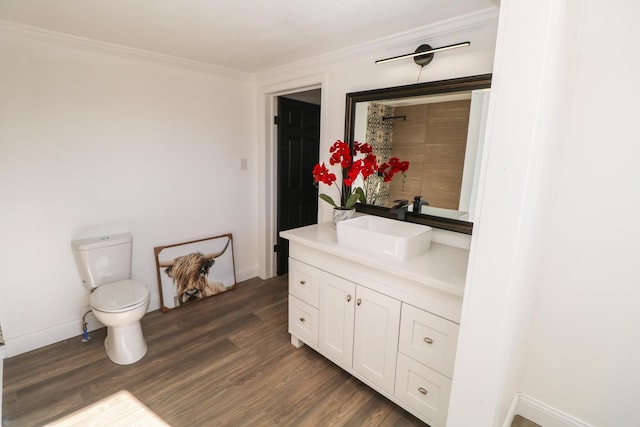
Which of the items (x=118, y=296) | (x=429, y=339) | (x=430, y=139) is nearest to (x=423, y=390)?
(x=429, y=339)

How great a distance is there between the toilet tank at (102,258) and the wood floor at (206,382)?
1.65ft

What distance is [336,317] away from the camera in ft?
6.36

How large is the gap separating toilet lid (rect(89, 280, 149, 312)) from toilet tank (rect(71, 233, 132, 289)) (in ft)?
0.27

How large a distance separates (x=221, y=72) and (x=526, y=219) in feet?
9.16

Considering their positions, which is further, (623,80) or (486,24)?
(486,24)

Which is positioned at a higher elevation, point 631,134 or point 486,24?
point 486,24

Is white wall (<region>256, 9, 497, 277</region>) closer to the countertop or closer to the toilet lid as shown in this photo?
the countertop

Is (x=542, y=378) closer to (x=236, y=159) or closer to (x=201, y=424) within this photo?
(x=201, y=424)

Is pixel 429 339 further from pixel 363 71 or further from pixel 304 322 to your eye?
pixel 363 71

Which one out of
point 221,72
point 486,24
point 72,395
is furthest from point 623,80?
point 72,395

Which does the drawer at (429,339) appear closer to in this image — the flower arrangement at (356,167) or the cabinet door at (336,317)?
the cabinet door at (336,317)

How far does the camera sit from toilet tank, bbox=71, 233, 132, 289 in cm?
219

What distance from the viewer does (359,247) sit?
1.78m

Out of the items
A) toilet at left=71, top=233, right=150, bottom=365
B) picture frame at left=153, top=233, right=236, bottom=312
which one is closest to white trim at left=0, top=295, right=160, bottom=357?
toilet at left=71, top=233, right=150, bottom=365
